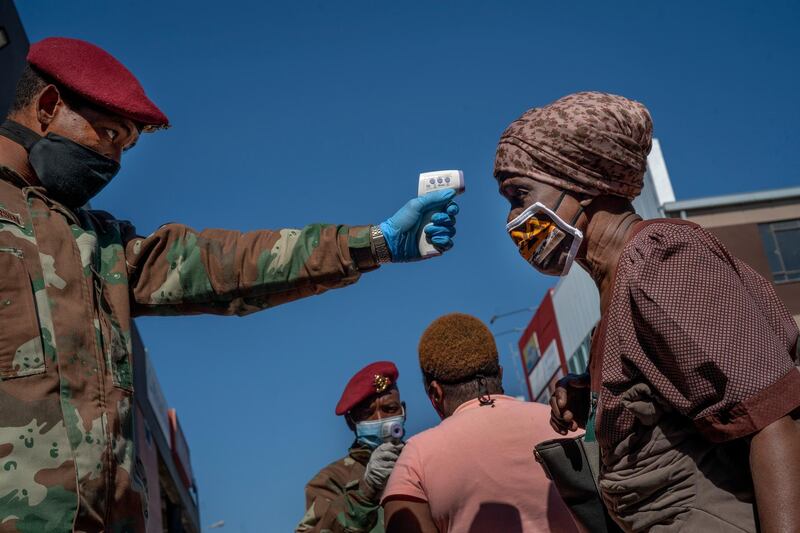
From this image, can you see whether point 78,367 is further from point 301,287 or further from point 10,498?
point 301,287

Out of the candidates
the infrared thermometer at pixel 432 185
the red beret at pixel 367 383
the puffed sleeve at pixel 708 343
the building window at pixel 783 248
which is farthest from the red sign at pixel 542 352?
the puffed sleeve at pixel 708 343

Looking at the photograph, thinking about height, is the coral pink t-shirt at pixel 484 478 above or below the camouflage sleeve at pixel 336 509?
above

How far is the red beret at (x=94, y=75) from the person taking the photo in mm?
2967

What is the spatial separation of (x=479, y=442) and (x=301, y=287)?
44.7 inches

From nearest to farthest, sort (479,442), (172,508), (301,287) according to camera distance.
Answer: (301,287) → (479,442) → (172,508)

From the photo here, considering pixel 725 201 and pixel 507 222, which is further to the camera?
pixel 725 201

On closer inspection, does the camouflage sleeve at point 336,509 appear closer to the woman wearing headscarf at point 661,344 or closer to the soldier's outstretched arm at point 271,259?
the soldier's outstretched arm at point 271,259

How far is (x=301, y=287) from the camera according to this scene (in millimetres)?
2979

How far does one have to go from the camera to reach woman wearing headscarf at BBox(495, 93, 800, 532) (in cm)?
220

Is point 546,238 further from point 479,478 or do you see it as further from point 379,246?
point 479,478

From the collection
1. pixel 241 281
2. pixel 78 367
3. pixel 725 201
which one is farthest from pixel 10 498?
pixel 725 201

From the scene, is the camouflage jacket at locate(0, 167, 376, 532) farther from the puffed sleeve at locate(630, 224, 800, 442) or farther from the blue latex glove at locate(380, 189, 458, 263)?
the puffed sleeve at locate(630, 224, 800, 442)

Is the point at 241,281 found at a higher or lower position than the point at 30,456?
higher

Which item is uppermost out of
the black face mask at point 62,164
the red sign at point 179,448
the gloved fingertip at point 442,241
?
the black face mask at point 62,164
